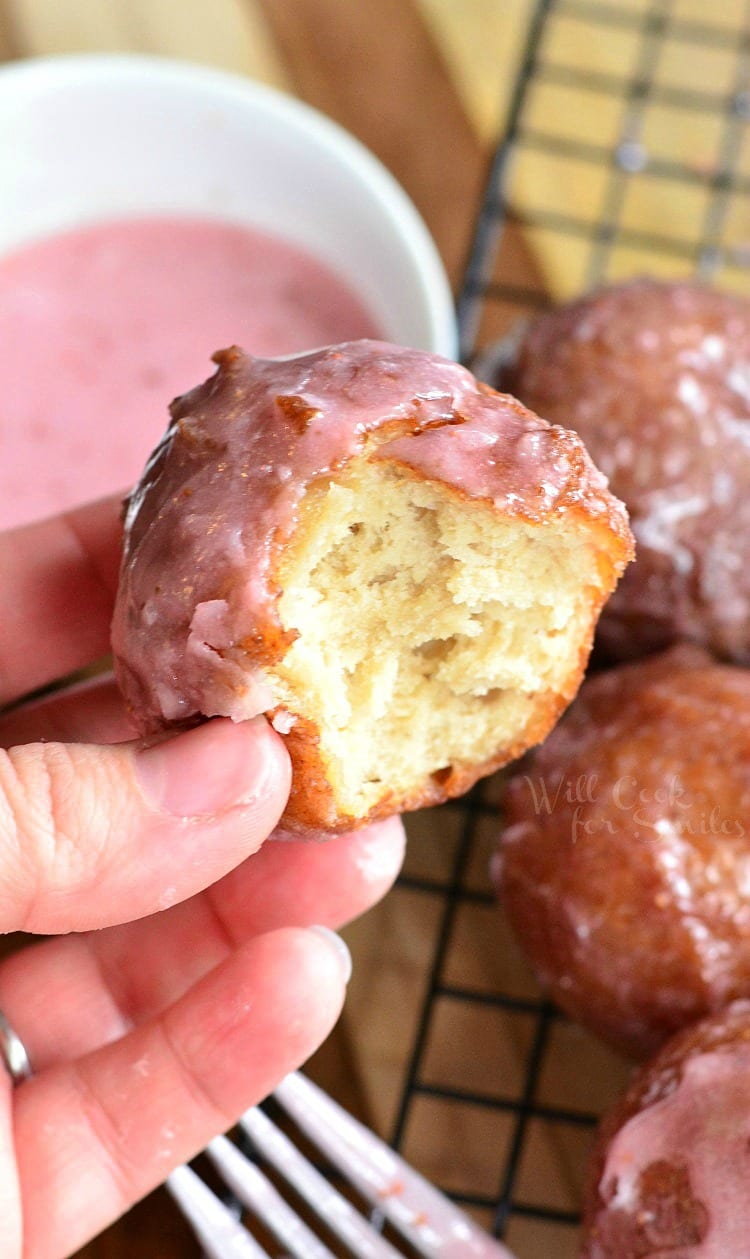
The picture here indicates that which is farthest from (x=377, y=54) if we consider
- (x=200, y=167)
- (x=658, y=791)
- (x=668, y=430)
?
(x=658, y=791)

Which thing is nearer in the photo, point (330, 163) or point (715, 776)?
point (715, 776)

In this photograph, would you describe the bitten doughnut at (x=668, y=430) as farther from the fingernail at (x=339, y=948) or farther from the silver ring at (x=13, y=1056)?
the silver ring at (x=13, y=1056)

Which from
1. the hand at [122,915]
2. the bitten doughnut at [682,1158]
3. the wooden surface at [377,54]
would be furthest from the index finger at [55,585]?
the wooden surface at [377,54]

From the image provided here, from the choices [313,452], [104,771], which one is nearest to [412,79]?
[313,452]

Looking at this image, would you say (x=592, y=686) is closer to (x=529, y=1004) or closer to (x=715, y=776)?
(x=715, y=776)

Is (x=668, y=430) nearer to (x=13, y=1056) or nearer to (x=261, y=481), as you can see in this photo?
(x=261, y=481)

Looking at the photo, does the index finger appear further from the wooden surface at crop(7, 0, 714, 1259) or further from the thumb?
the wooden surface at crop(7, 0, 714, 1259)
